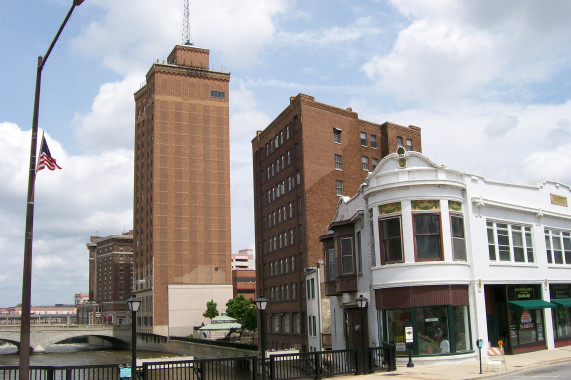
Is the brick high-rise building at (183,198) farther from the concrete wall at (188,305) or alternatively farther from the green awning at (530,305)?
the green awning at (530,305)

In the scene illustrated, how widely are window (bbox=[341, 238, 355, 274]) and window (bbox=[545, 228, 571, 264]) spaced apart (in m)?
11.8

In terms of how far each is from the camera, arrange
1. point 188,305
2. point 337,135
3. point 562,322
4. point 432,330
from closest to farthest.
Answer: point 432,330 → point 562,322 → point 337,135 → point 188,305

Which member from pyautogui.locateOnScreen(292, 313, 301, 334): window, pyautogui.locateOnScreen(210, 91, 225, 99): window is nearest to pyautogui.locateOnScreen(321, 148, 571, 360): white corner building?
pyautogui.locateOnScreen(292, 313, 301, 334): window

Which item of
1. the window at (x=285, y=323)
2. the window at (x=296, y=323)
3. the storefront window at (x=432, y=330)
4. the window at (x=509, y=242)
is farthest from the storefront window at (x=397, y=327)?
the window at (x=285, y=323)

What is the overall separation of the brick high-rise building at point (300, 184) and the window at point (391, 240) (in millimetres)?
31308

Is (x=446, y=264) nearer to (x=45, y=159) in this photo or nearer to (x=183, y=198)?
(x=45, y=159)

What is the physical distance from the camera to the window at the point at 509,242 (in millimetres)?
29891

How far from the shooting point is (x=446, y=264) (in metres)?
26.9

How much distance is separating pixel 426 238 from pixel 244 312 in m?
66.2

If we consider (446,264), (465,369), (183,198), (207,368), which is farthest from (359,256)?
(183,198)

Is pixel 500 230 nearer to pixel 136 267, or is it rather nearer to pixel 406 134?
pixel 406 134

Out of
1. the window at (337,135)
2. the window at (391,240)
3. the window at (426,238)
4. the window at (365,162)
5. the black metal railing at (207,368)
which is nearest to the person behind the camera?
the black metal railing at (207,368)

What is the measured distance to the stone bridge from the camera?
4328 inches

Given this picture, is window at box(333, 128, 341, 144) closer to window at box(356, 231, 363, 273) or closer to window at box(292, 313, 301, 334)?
window at box(292, 313, 301, 334)
